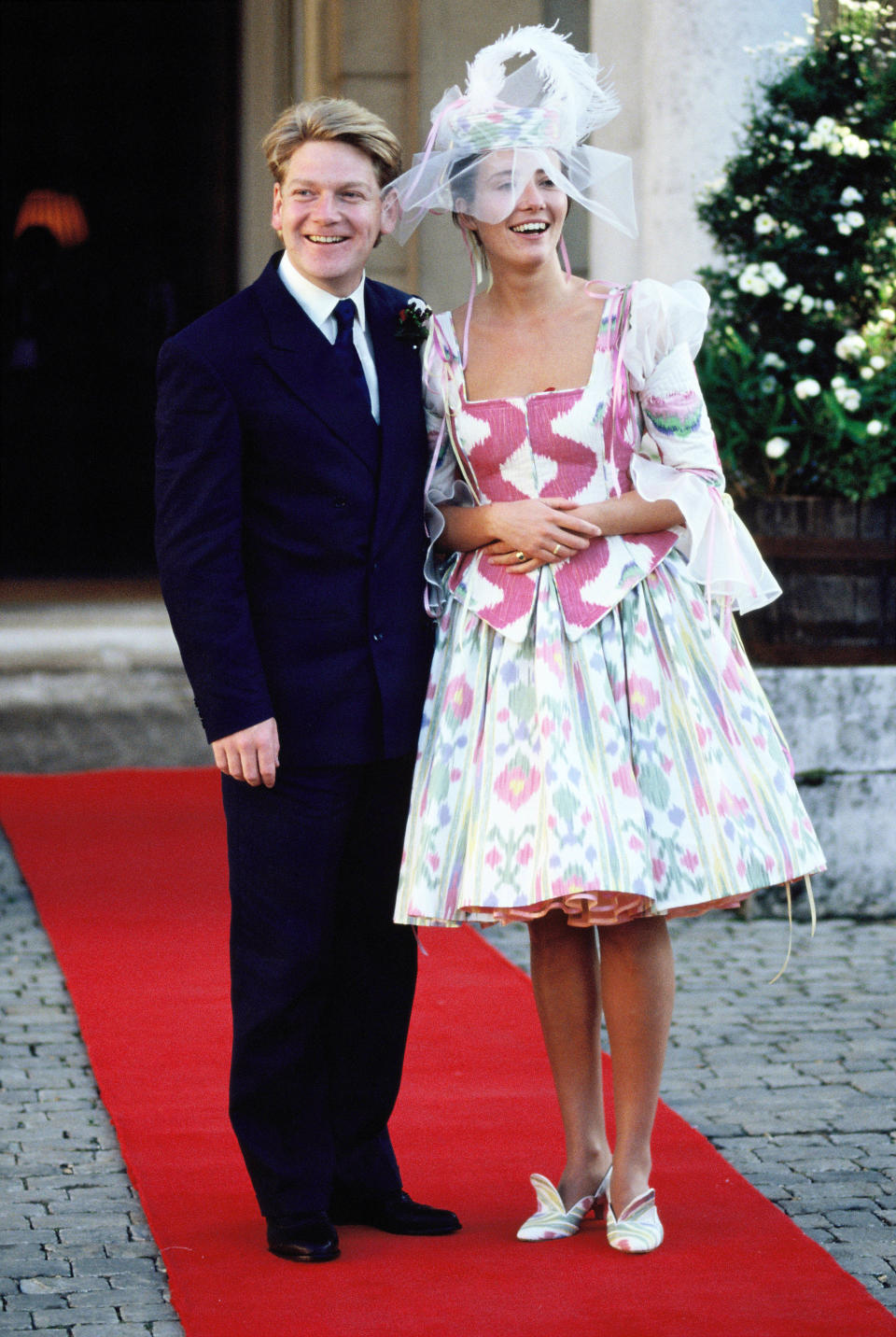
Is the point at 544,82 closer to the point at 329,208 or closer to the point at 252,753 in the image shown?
the point at 329,208

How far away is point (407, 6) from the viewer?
8.63 m

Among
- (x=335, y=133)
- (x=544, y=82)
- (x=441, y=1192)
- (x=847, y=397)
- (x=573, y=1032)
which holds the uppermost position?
(x=544, y=82)

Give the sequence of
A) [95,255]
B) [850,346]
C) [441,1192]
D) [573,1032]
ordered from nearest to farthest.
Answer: [573,1032]
[441,1192]
[850,346]
[95,255]

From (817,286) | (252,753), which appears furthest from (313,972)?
(817,286)

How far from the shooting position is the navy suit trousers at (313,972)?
3084 millimetres

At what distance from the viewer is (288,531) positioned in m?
3.04

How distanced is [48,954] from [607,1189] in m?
2.44

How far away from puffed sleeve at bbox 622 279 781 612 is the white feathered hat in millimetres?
215

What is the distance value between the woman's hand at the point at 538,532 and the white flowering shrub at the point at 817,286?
2866 millimetres

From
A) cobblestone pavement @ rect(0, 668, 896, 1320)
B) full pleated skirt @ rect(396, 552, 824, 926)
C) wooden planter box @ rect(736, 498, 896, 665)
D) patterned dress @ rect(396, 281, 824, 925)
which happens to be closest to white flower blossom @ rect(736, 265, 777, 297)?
wooden planter box @ rect(736, 498, 896, 665)

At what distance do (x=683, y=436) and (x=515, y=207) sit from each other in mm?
465

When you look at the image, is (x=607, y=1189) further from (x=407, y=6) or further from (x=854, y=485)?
(x=407, y=6)

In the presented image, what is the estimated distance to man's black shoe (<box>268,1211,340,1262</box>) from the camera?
3082mm

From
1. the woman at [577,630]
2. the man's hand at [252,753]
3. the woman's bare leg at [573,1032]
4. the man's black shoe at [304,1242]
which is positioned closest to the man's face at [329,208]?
the woman at [577,630]
